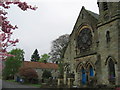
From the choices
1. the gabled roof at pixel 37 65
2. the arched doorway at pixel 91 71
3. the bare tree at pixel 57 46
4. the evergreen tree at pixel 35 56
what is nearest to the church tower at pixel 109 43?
the arched doorway at pixel 91 71

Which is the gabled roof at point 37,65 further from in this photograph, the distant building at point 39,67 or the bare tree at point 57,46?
the bare tree at point 57,46

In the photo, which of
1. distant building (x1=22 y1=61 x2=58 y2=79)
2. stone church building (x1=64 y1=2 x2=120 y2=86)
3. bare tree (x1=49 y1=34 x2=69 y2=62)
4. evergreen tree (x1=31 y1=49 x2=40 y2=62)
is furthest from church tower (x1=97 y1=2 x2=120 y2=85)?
evergreen tree (x1=31 y1=49 x2=40 y2=62)

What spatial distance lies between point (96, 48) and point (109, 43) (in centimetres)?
294

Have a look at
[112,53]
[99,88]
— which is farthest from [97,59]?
[99,88]

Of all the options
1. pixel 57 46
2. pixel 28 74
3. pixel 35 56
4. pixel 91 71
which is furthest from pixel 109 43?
pixel 35 56

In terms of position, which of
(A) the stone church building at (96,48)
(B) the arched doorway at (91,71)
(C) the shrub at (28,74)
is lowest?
(C) the shrub at (28,74)

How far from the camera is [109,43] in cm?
2103

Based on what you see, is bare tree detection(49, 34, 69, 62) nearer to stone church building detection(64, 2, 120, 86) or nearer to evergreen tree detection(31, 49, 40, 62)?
stone church building detection(64, 2, 120, 86)

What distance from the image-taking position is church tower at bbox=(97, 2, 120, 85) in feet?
64.6

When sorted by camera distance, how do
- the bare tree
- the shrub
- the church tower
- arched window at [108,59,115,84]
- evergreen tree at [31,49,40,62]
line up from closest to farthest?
the church tower → arched window at [108,59,115,84] → the shrub → the bare tree → evergreen tree at [31,49,40,62]

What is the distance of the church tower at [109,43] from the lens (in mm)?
19675

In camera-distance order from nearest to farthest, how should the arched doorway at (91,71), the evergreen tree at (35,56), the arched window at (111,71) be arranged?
the arched window at (111,71) < the arched doorway at (91,71) < the evergreen tree at (35,56)

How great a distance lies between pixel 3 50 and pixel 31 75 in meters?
36.5

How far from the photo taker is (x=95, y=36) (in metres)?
24.3
